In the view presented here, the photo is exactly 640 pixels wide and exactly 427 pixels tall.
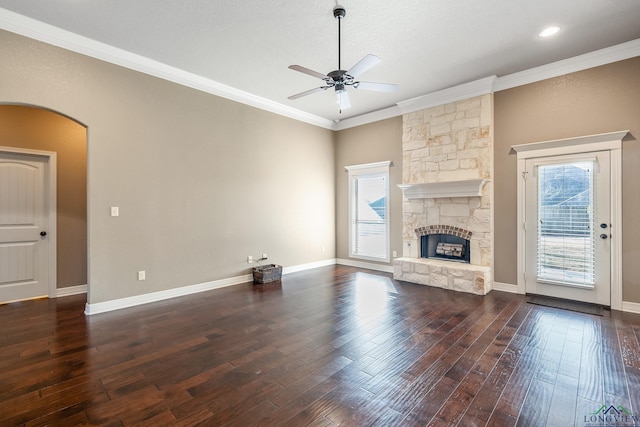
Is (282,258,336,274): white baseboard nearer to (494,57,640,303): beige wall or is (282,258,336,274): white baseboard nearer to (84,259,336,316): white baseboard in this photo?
(84,259,336,316): white baseboard

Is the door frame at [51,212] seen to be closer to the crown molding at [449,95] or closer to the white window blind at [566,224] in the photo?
the crown molding at [449,95]

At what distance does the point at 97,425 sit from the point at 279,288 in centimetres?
323

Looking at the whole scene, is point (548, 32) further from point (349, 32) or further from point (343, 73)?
point (343, 73)

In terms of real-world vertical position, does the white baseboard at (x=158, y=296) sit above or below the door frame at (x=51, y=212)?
below

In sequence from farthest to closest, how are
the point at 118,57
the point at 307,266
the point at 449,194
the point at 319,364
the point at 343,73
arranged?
the point at 307,266
the point at 449,194
the point at 118,57
the point at 343,73
the point at 319,364

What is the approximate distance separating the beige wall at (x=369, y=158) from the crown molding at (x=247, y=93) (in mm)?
393

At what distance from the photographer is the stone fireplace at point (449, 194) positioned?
4.75 meters

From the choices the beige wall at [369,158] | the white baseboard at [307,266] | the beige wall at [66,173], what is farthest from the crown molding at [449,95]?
the beige wall at [66,173]

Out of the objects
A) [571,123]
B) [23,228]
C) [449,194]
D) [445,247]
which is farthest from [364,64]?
[23,228]

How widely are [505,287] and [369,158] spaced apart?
354 centimetres

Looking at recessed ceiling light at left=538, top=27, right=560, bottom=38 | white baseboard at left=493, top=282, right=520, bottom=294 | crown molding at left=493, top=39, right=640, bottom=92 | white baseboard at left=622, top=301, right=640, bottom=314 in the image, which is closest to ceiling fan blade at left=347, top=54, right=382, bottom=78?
recessed ceiling light at left=538, top=27, right=560, bottom=38

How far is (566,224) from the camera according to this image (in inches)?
162

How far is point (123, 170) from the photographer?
396 cm

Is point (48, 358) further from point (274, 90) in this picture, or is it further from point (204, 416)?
point (274, 90)
